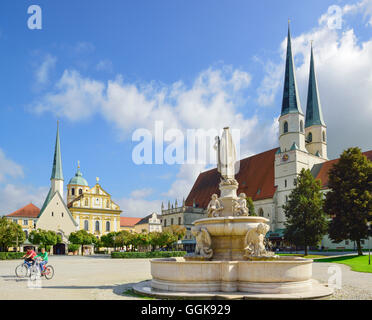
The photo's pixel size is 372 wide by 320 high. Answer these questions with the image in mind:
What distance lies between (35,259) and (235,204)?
959 centimetres

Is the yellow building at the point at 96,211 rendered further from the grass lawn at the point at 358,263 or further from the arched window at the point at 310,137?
the grass lawn at the point at 358,263

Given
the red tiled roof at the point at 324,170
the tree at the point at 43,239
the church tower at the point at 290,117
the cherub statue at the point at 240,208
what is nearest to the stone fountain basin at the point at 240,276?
the cherub statue at the point at 240,208

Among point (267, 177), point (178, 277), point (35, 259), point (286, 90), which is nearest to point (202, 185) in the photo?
point (267, 177)

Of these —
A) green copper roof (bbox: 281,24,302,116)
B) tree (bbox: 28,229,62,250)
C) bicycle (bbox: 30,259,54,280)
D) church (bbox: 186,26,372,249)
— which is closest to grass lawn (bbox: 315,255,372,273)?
bicycle (bbox: 30,259,54,280)

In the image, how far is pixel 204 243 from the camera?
41.6 feet

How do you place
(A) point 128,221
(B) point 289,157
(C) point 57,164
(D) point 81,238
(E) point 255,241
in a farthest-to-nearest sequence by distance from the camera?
1. (A) point 128,221
2. (C) point 57,164
3. (B) point 289,157
4. (D) point 81,238
5. (E) point 255,241

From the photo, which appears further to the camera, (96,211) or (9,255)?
(96,211)

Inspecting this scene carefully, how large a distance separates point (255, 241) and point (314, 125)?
63701mm

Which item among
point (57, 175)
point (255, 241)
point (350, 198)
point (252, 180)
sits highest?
point (57, 175)

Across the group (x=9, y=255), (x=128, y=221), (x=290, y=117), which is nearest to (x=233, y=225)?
(x=9, y=255)

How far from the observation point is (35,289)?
1222cm

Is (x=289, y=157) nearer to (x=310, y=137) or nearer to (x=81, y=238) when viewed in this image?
(x=310, y=137)
